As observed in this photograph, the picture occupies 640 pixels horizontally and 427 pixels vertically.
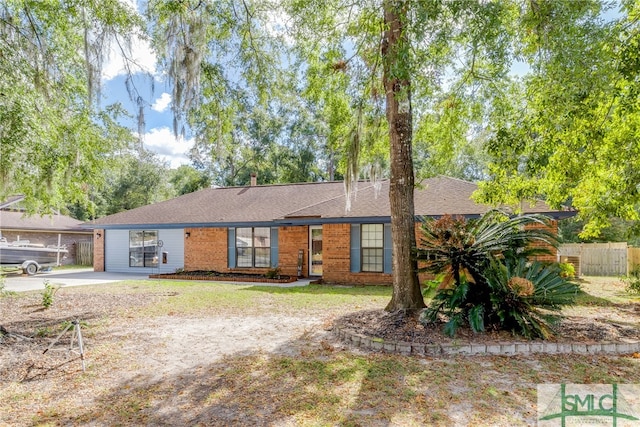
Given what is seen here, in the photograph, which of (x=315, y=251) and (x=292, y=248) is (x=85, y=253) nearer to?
(x=292, y=248)

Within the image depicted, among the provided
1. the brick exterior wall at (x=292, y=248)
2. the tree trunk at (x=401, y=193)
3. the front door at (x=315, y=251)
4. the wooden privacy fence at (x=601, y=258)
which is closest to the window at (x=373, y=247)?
the front door at (x=315, y=251)

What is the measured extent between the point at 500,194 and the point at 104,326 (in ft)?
27.0

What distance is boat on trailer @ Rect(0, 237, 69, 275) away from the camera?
17.7 meters

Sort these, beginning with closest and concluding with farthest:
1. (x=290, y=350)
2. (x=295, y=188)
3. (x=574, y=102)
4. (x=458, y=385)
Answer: (x=458, y=385)
(x=290, y=350)
(x=574, y=102)
(x=295, y=188)

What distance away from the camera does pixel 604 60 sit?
5.70 metres

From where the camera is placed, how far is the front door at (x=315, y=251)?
14805 mm

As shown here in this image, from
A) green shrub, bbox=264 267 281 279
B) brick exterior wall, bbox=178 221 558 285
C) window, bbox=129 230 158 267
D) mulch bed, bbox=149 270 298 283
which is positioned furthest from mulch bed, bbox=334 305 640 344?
window, bbox=129 230 158 267

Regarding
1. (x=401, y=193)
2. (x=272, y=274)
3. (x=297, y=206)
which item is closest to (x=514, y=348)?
(x=401, y=193)

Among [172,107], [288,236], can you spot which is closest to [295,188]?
[288,236]

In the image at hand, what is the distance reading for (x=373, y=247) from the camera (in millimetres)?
13164

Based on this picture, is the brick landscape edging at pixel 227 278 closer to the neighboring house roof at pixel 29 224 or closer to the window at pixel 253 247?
the window at pixel 253 247

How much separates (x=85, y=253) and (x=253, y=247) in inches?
500

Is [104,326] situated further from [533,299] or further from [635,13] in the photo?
[635,13]

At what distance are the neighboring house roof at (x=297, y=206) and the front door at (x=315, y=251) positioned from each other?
32.6 inches
